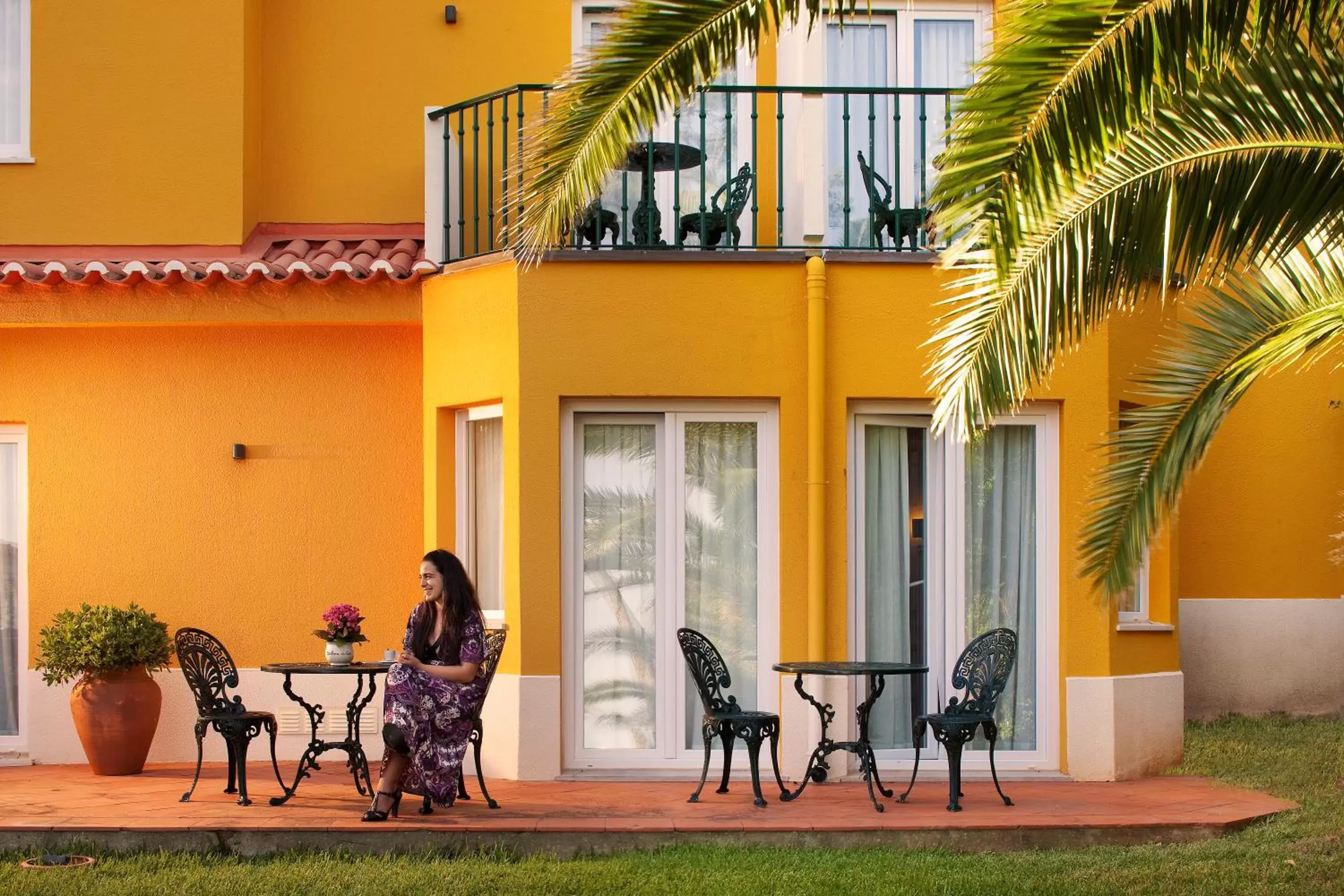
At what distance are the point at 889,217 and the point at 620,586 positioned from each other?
3013 millimetres

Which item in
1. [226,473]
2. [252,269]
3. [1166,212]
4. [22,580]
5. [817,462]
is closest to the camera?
[1166,212]

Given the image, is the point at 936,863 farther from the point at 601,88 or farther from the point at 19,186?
the point at 19,186

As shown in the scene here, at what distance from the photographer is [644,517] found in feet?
35.0

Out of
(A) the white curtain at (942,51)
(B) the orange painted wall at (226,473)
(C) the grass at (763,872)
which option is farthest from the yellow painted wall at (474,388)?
(A) the white curtain at (942,51)

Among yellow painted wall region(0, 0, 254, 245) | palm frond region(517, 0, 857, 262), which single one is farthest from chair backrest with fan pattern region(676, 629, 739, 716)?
yellow painted wall region(0, 0, 254, 245)

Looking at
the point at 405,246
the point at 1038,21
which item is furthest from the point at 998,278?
the point at 405,246

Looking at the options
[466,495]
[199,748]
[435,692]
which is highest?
[466,495]

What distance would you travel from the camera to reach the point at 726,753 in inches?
380

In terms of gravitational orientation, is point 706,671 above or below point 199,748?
above

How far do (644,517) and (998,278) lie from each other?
522cm

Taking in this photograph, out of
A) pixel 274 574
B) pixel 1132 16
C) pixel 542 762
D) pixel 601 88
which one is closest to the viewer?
pixel 1132 16

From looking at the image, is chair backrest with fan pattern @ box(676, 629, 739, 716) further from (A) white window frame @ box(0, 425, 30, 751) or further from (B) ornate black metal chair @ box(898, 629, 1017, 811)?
(A) white window frame @ box(0, 425, 30, 751)

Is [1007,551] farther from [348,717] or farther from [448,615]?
[348,717]

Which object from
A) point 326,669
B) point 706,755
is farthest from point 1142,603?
point 326,669
